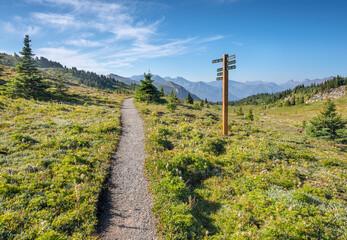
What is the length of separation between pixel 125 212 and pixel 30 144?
9087 millimetres

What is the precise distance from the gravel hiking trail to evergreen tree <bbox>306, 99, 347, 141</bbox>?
27.4 meters

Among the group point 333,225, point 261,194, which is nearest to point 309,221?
point 333,225

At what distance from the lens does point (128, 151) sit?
11.4m

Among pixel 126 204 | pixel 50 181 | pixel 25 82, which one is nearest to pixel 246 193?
pixel 126 204

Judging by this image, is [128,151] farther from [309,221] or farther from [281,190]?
[309,221]

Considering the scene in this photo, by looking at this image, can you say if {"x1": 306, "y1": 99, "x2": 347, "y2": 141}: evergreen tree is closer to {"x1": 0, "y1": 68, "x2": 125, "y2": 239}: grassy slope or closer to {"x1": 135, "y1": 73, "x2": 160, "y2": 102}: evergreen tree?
{"x1": 0, "y1": 68, "x2": 125, "y2": 239}: grassy slope

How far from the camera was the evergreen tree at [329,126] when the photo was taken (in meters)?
22.1

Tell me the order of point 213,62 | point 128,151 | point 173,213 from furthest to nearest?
point 213,62
point 128,151
point 173,213

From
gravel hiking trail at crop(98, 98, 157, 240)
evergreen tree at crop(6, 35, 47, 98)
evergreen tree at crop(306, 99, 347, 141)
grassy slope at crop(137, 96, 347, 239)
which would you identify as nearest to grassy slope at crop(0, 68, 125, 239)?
gravel hiking trail at crop(98, 98, 157, 240)

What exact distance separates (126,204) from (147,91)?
3504cm

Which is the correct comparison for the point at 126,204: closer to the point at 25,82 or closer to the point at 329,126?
the point at 329,126

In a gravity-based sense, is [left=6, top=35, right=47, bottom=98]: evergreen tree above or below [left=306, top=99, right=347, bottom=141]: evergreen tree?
above

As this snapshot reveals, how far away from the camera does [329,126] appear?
2275 centimetres

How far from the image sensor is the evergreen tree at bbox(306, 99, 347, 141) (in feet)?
72.5
